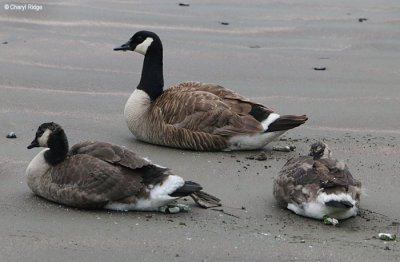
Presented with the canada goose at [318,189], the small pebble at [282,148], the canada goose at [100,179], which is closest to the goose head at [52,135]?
the canada goose at [100,179]

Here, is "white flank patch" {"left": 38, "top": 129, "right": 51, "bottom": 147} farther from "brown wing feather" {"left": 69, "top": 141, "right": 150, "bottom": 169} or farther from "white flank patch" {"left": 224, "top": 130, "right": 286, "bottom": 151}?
"white flank patch" {"left": 224, "top": 130, "right": 286, "bottom": 151}

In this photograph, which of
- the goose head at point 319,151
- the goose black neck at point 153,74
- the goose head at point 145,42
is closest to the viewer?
the goose head at point 319,151

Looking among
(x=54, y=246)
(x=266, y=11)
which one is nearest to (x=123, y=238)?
(x=54, y=246)

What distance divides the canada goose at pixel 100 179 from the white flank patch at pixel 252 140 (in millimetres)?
2045

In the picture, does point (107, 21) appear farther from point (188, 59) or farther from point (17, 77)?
point (17, 77)

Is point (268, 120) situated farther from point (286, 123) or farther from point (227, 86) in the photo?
point (227, 86)

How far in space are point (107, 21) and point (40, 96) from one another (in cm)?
413

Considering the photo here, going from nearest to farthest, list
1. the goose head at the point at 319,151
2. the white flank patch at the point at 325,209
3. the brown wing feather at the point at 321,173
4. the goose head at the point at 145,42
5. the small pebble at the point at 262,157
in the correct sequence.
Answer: the white flank patch at the point at 325,209 → the brown wing feather at the point at 321,173 → the goose head at the point at 319,151 → the small pebble at the point at 262,157 → the goose head at the point at 145,42

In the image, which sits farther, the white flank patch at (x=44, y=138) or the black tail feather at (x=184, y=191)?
the white flank patch at (x=44, y=138)

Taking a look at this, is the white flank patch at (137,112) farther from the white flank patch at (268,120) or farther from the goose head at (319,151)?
the goose head at (319,151)

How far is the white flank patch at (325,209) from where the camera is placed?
21.7ft

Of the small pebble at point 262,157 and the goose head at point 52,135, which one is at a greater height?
the goose head at point 52,135

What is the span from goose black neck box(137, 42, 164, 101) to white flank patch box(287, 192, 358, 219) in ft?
10.3

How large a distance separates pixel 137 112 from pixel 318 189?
Answer: 3.19 meters
